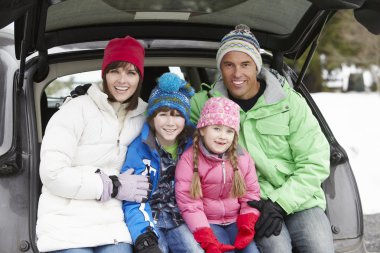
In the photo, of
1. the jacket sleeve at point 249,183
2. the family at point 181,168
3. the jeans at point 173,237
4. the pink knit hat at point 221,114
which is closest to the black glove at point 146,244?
the family at point 181,168

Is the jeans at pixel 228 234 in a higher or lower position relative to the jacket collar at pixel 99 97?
lower

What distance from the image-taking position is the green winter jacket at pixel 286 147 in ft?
10.3

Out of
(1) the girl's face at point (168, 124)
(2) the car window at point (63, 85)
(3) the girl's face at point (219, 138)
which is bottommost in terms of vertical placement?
(3) the girl's face at point (219, 138)

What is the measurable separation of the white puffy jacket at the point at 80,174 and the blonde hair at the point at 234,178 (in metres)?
0.38

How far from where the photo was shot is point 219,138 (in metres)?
3.04

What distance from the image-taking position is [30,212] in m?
2.77

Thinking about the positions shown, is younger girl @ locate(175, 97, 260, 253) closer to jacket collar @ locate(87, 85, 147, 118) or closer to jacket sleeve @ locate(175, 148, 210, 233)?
jacket sleeve @ locate(175, 148, 210, 233)

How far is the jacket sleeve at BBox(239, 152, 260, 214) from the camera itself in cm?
306

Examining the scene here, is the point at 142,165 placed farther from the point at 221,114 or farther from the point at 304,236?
the point at 304,236

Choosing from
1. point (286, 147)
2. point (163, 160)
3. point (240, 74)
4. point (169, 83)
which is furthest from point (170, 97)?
point (286, 147)

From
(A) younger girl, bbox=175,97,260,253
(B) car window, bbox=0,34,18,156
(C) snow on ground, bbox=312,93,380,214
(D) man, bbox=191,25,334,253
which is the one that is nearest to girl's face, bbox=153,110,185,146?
(A) younger girl, bbox=175,97,260,253

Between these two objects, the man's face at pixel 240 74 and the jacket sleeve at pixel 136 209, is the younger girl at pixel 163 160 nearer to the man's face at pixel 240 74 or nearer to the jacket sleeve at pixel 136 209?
the jacket sleeve at pixel 136 209

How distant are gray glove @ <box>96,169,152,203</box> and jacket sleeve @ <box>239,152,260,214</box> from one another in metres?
0.52

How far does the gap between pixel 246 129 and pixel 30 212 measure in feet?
4.09
